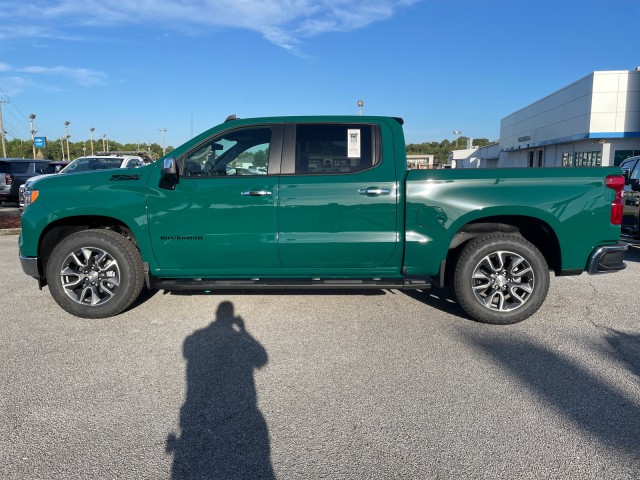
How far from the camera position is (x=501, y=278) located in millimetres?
4590

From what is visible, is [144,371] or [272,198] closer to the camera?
[144,371]

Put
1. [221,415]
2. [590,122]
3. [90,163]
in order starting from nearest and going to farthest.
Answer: [221,415], [90,163], [590,122]

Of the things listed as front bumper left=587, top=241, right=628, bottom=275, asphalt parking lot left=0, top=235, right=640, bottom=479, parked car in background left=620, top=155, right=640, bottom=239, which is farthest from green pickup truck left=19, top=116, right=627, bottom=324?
parked car in background left=620, top=155, right=640, bottom=239

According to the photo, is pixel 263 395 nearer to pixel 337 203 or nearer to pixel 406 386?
pixel 406 386

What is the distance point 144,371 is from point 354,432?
1.80 m

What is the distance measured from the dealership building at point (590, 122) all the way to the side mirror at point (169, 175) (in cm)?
2449

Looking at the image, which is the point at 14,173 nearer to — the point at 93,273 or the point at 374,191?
the point at 93,273

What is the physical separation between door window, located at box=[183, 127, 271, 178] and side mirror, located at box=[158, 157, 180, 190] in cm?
13

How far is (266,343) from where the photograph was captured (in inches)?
163

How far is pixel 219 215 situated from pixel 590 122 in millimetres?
24611

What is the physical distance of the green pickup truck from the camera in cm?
445

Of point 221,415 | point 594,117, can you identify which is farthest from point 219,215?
point 594,117

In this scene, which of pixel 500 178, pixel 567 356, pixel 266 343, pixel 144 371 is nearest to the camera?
pixel 144 371

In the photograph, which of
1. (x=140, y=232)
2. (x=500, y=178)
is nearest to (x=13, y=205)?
(x=140, y=232)
